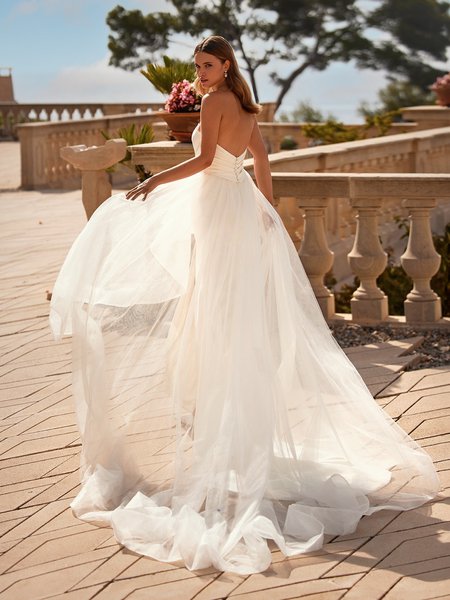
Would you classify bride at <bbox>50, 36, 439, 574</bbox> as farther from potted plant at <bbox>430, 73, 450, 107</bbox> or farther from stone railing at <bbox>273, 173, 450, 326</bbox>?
potted plant at <bbox>430, 73, 450, 107</bbox>

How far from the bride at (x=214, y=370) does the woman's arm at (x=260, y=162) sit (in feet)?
0.11

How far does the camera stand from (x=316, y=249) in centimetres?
750

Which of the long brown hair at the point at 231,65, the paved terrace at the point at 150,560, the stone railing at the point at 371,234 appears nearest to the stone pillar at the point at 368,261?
the stone railing at the point at 371,234

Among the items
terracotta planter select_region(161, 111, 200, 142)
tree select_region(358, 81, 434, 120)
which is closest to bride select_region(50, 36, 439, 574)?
terracotta planter select_region(161, 111, 200, 142)

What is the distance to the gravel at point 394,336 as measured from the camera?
6805 mm

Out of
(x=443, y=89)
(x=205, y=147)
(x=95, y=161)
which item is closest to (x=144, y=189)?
(x=205, y=147)

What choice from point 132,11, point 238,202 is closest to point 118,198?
point 238,202

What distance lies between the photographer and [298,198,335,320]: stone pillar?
7461mm

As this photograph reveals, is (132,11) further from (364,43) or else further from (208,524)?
(208,524)

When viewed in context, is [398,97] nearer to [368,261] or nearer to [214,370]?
[368,261]

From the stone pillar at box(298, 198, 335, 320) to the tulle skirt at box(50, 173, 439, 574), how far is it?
2430mm

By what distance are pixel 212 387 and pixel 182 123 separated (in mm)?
3845

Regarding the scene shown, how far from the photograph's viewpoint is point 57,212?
1518cm

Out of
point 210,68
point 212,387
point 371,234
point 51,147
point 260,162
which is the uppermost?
point 210,68
